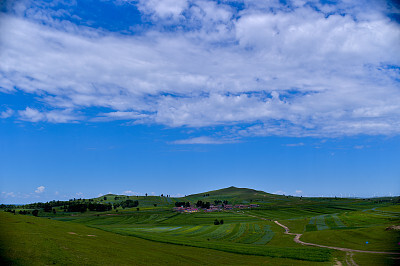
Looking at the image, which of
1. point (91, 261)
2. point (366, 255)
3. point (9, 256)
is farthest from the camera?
point (366, 255)

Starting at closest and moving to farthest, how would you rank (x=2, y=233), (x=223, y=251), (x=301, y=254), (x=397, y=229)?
(x=2, y=233)
(x=301, y=254)
(x=223, y=251)
(x=397, y=229)

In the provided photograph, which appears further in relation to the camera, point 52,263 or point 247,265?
point 247,265

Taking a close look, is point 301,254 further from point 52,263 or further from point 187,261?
point 52,263

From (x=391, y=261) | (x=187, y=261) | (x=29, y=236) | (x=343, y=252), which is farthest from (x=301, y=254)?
(x=29, y=236)

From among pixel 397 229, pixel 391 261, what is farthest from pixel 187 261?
pixel 397 229

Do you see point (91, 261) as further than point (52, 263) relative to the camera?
Yes

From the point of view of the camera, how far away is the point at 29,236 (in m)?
48.0

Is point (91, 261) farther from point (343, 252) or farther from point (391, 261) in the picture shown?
point (343, 252)

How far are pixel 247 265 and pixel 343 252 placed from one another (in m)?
30.7

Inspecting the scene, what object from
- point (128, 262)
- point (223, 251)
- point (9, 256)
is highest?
point (9, 256)

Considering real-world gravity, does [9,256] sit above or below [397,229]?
above

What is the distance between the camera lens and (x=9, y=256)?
113ft

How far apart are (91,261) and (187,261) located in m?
20.1

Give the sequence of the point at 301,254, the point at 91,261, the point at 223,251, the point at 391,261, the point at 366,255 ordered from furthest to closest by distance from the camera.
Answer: the point at 223,251
the point at 301,254
the point at 366,255
the point at 391,261
the point at 91,261
